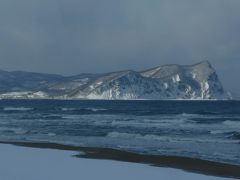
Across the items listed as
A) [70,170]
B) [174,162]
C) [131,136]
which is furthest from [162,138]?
[70,170]

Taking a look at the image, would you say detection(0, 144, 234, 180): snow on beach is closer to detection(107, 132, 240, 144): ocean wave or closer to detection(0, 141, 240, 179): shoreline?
detection(0, 141, 240, 179): shoreline

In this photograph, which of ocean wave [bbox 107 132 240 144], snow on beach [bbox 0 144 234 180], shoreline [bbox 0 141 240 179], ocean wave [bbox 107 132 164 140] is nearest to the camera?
snow on beach [bbox 0 144 234 180]

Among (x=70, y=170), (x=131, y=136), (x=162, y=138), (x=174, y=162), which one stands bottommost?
(x=174, y=162)

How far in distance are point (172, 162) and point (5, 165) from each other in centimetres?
976

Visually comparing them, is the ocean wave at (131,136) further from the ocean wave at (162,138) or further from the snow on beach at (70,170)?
the snow on beach at (70,170)

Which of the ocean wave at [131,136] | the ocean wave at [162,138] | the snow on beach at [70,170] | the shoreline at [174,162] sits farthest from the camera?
the ocean wave at [131,136]

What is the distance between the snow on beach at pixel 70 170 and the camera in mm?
19328

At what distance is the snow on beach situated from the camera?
63.4 ft

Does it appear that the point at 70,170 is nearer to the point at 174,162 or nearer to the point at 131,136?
the point at 174,162

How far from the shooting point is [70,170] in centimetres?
2131

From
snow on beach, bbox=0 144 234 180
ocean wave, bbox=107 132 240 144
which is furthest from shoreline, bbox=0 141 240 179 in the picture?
ocean wave, bbox=107 132 240 144

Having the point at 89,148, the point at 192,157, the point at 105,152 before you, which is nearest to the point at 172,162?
the point at 192,157

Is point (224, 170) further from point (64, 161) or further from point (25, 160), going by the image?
point (25, 160)

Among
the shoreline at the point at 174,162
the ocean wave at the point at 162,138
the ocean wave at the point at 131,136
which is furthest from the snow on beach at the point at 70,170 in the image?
the ocean wave at the point at 131,136
